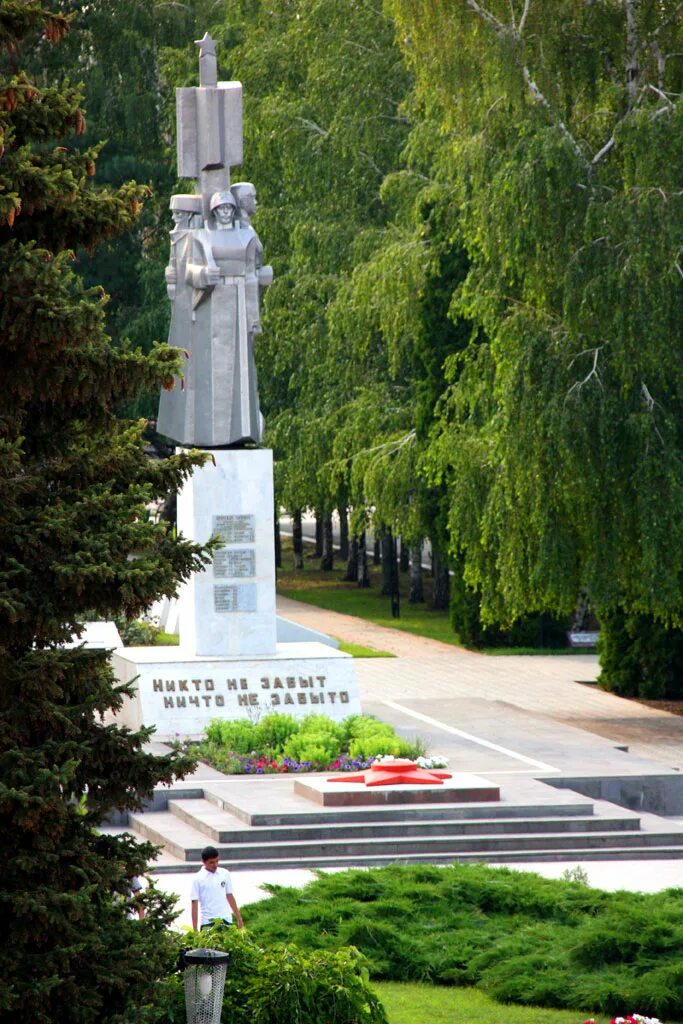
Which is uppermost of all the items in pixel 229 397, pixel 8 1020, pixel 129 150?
pixel 129 150

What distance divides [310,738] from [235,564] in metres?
2.85

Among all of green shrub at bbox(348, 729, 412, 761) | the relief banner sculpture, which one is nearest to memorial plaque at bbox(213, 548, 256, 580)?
the relief banner sculpture

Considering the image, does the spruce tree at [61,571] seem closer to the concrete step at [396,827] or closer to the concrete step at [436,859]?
the concrete step at [436,859]

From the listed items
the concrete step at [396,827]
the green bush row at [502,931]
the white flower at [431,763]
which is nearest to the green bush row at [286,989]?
the green bush row at [502,931]

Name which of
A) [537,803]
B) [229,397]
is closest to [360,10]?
[229,397]

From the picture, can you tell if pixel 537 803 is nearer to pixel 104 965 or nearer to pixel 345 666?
pixel 345 666

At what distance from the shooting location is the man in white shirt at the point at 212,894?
35.1 ft

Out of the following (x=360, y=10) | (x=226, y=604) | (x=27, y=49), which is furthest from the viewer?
(x=27, y=49)

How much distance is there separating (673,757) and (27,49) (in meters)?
24.9

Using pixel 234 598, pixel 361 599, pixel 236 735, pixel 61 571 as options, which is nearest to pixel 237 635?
pixel 234 598

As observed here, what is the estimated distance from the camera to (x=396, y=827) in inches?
614

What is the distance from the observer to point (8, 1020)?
7.52 meters

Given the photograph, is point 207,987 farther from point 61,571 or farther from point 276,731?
point 276,731

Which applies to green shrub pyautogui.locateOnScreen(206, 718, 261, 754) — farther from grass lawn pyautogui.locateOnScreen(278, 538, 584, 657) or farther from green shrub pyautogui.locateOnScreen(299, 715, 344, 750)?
grass lawn pyautogui.locateOnScreen(278, 538, 584, 657)
